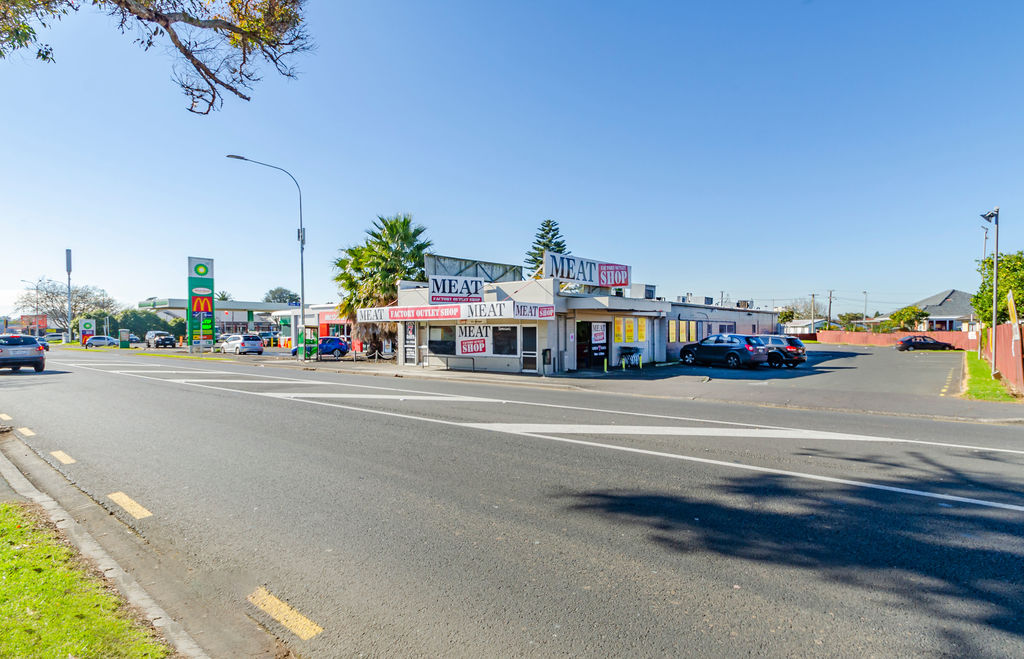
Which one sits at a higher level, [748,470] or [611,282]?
[611,282]

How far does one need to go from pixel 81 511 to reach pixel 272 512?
1991mm

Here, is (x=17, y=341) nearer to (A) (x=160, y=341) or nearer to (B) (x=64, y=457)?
(B) (x=64, y=457)

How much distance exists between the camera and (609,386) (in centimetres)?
1736

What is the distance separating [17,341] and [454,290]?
1924 centimetres

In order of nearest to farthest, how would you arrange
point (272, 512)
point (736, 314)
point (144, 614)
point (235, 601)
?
point (144, 614) < point (235, 601) < point (272, 512) < point (736, 314)

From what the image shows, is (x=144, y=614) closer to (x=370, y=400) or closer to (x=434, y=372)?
(x=370, y=400)

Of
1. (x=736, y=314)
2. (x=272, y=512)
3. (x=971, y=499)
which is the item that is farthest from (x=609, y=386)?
(x=736, y=314)

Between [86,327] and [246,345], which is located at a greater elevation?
[86,327]

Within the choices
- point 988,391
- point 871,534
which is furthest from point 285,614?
point 988,391

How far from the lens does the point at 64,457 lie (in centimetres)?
770

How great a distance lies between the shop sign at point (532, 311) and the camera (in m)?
20.0

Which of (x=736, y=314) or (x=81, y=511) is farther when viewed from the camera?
(x=736, y=314)

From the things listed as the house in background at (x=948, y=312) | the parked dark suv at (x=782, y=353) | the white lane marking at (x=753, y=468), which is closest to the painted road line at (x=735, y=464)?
the white lane marking at (x=753, y=468)

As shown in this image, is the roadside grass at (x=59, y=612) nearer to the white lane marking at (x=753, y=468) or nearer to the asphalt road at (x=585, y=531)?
the asphalt road at (x=585, y=531)
